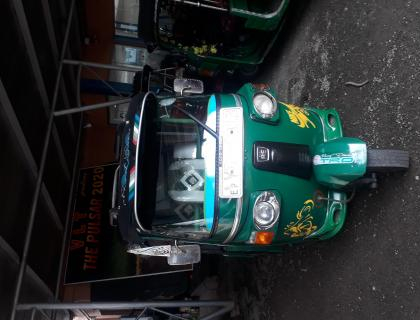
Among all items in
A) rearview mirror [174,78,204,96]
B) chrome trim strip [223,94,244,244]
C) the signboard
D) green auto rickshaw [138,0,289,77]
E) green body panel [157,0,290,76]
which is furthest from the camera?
the signboard

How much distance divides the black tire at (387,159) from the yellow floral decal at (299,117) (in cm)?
53

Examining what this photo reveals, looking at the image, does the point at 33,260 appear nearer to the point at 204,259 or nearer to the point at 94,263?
the point at 94,263

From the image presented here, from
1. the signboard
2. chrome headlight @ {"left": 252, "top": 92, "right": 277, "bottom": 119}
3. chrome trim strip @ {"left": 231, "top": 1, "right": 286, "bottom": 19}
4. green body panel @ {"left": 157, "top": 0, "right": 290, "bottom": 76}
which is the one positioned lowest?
the signboard

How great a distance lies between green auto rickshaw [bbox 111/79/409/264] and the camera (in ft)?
9.48

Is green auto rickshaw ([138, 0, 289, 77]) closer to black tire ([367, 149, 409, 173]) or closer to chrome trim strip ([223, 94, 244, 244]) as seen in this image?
chrome trim strip ([223, 94, 244, 244])

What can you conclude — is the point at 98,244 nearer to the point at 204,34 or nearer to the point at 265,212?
the point at 204,34

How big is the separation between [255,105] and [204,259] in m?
3.64

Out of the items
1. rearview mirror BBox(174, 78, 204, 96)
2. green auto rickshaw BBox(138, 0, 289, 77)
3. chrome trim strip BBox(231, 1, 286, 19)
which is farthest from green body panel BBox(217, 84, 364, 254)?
green auto rickshaw BBox(138, 0, 289, 77)

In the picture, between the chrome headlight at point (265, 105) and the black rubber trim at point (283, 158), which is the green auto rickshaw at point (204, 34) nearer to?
the chrome headlight at point (265, 105)

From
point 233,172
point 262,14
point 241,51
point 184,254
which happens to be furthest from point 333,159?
point 241,51

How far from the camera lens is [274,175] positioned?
2.96 meters

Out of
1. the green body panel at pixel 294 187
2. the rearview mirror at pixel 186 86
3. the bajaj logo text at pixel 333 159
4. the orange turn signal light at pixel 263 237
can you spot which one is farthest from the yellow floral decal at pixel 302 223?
the rearview mirror at pixel 186 86

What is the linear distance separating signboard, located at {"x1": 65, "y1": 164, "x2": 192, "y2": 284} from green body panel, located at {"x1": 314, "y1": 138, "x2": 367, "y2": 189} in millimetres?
2920

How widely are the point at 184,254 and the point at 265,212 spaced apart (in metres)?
0.76
